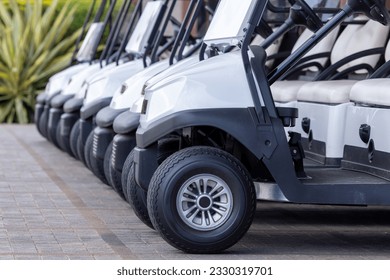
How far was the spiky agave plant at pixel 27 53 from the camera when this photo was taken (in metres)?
18.2

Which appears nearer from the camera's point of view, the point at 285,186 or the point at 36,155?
the point at 285,186

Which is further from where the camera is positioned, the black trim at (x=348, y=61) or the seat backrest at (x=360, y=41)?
the seat backrest at (x=360, y=41)

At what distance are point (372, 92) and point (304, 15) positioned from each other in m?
0.66

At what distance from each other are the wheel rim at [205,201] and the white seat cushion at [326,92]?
1296 mm

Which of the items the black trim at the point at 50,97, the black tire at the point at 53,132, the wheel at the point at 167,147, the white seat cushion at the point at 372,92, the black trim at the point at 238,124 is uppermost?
the white seat cushion at the point at 372,92

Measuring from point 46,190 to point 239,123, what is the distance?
3.60 metres

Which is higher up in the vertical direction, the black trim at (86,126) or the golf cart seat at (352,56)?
A: the golf cart seat at (352,56)

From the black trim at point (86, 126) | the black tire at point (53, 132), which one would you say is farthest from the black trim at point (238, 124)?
the black tire at point (53, 132)

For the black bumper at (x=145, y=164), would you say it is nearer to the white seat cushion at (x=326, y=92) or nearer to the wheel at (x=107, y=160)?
the white seat cushion at (x=326, y=92)

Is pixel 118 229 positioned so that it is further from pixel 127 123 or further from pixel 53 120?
pixel 53 120

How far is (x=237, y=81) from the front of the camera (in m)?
6.31

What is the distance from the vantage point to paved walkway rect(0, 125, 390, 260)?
6457mm
